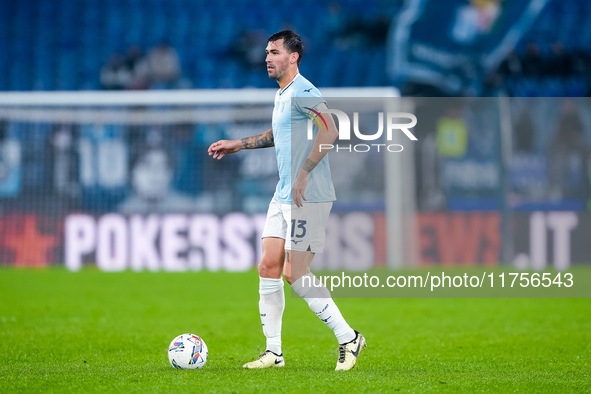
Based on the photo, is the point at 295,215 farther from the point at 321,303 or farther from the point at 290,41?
the point at 290,41

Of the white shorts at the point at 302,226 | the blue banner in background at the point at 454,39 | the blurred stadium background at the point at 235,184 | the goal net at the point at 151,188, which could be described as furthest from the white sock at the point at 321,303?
the blue banner in background at the point at 454,39

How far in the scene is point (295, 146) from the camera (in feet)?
17.6

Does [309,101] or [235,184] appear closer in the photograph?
[309,101]

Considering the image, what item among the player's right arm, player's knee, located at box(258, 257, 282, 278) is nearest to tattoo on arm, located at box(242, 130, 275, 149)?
the player's right arm

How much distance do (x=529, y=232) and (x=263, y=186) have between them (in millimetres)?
4218

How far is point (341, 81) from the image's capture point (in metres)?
17.6

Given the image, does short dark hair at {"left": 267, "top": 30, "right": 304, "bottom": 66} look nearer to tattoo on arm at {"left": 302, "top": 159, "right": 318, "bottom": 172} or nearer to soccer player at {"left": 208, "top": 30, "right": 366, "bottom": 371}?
soccer player at {"left": 208, "top": 30, "right": 366, "bottom": 371}

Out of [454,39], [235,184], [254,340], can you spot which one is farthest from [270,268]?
[454,39]

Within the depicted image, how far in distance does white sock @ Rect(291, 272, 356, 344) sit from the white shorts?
19cm

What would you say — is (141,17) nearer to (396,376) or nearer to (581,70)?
(581,70)

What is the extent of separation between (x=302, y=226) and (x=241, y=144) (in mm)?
785

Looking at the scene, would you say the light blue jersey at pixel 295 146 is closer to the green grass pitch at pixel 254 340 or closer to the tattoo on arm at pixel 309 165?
Answer: the tattoo on arm at pixel 309 165

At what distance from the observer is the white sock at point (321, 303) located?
5.22 metres

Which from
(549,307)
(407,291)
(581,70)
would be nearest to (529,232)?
(407,291)
